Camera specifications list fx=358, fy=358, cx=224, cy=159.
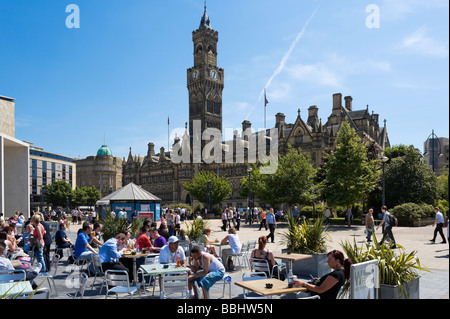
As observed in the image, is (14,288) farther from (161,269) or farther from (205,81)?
(205,81)

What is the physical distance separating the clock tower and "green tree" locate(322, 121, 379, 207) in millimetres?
62755

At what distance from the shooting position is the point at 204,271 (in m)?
7.77

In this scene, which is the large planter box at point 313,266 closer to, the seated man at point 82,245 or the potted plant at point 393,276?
the potted plant at point 393,276

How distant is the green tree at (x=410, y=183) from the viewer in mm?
35531

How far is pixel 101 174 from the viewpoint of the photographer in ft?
457

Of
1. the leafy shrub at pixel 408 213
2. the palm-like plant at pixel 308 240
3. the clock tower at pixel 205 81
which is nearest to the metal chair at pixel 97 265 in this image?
the palm-like plant at pixel 308 240

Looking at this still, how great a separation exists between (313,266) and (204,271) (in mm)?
4279

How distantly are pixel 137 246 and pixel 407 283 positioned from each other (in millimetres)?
7873

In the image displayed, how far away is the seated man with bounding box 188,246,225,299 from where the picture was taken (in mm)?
7766

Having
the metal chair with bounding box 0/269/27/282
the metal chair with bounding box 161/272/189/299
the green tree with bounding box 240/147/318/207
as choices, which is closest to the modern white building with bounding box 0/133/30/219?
the green tree with bounding box 240/147/318/207

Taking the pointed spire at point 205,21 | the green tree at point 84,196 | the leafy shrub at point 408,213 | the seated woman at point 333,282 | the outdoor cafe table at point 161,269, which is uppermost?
the pointed spire at point 205,21

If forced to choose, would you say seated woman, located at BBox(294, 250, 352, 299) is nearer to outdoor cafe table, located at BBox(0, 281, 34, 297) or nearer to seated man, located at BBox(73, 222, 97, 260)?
outdoor cafe table, located at BBox(0, 281, 34, 297)

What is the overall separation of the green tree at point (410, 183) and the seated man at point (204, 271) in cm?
3275

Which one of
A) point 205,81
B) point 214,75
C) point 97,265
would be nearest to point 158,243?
point 97,265
